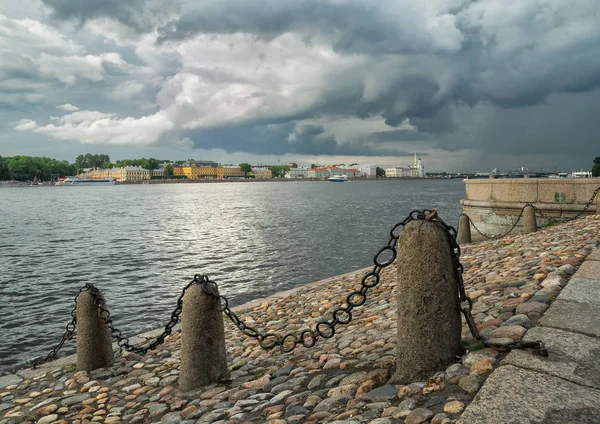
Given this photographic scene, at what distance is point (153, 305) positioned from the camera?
1190 cm

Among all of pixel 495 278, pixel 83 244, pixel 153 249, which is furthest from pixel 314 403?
pixel 83 244

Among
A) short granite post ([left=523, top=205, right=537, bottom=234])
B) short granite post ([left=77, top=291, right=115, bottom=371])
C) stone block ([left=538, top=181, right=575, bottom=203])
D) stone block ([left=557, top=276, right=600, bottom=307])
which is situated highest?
stone block ([left=538, top=181, right=575, bottom=203])

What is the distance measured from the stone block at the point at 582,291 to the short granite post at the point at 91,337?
547 centimetres

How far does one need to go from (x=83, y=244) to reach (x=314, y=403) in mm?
25179

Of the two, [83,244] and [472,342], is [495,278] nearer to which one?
[472,342]

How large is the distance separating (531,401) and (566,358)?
0.71 meters

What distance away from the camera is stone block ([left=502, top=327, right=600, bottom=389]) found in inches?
106

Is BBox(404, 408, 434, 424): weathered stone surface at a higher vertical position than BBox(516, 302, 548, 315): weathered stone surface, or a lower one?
lower

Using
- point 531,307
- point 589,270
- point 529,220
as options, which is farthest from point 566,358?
point 529,220

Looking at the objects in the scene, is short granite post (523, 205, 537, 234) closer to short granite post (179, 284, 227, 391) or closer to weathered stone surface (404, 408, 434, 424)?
short granite post (179, 284, 227, 391)

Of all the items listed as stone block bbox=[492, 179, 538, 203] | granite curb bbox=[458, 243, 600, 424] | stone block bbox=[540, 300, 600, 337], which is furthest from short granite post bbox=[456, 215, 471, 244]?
granite curb bbox=[458, 243, 600, 424]

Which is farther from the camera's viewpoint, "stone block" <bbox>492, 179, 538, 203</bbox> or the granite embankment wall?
"stone block" <bbox>492, 179, 538, 203</bbox>

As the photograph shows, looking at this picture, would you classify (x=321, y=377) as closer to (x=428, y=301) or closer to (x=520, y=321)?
(x=428, y=301)

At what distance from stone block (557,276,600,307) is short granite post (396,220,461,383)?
169 centimetres
